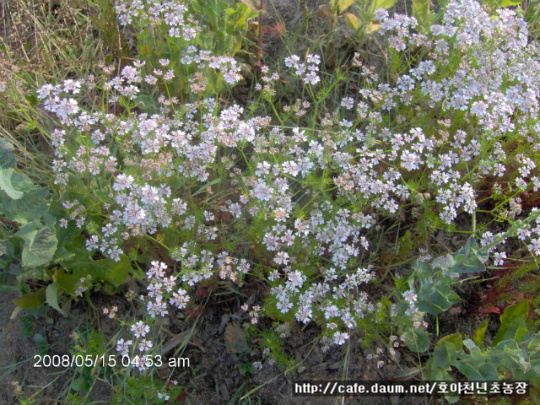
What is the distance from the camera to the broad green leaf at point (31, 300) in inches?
110

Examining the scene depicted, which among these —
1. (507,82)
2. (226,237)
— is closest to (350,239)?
(226,237)

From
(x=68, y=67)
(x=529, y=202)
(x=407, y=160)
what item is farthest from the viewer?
(x=68, y=67)

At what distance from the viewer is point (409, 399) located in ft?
9.20

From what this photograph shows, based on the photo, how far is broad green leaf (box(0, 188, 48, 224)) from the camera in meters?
2.48

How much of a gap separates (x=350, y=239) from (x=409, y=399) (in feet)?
3.83

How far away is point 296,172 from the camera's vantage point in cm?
262

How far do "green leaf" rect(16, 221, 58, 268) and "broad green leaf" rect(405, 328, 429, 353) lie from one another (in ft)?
7.61

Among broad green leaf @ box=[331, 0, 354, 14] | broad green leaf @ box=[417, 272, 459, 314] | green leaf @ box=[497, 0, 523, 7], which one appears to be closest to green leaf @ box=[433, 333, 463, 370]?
broad green leaf @ box=[417, 272, 459, 314]

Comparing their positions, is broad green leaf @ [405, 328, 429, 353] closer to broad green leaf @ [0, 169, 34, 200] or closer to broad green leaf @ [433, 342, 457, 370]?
broad green leaf @ [433, 342, 457, 370]

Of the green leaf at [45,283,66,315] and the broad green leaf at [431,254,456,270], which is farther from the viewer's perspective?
the green leaf at [45,283,66,315]

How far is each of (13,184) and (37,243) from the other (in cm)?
39

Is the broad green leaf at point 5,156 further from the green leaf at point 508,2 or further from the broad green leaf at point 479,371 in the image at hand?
the green leaf at point 508,2

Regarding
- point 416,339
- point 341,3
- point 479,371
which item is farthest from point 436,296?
point 341,3

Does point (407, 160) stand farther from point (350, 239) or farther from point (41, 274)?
point (41, 274)
